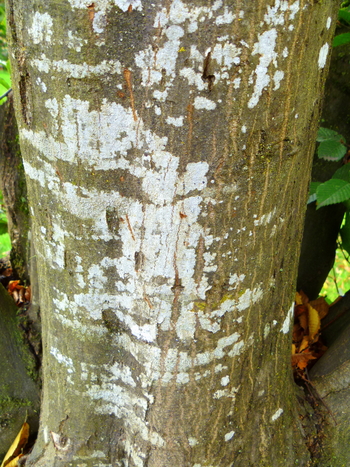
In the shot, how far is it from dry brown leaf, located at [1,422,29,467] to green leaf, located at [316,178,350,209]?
162 centimetres

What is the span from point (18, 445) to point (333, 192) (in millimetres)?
1743

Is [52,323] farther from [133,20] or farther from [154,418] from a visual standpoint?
[133,20]

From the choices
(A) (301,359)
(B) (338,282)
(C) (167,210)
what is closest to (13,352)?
(C) (167,210)

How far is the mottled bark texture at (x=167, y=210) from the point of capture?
883 millimetres

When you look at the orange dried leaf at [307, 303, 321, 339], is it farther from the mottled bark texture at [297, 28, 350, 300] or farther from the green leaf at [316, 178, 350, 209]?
the green leaf at [316, 178, 350, 209]

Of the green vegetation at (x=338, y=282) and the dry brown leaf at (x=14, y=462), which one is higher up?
the green vegetation at (x=338, y=282)

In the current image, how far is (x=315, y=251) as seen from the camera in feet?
7.88

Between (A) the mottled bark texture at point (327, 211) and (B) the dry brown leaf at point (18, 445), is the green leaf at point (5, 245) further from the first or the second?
(A) the mottled bark texture at point (327, 211)

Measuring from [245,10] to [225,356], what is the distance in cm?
95

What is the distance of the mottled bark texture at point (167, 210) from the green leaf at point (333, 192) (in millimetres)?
360

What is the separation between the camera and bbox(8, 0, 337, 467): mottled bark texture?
0.88 m

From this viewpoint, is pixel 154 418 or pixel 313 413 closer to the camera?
pixel 154 418

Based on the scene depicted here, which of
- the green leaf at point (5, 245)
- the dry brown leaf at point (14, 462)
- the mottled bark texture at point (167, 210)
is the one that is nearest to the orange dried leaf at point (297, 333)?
the mottled bark texture at point (167, 210)

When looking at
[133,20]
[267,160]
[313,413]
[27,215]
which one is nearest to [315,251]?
[313,413]
